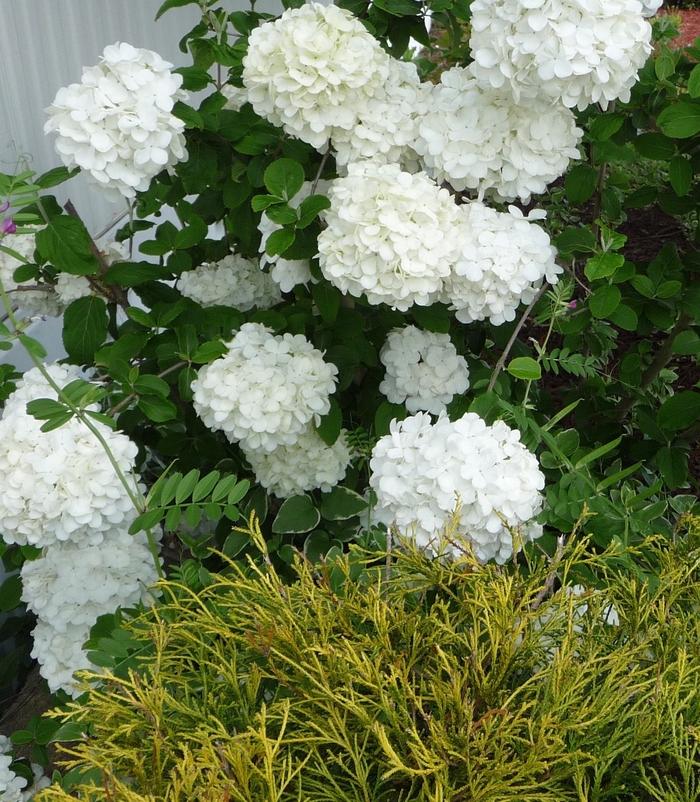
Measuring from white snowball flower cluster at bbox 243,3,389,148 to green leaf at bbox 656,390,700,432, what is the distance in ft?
3.20

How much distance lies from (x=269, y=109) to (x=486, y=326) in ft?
2.52

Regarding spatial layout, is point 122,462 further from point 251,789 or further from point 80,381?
point 251,789

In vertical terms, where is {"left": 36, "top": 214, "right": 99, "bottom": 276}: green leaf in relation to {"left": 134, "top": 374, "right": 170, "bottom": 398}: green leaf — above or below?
above

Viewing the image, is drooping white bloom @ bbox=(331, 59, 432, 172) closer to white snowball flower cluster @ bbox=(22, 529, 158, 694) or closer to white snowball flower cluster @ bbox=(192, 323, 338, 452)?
white snowball flower cluster @ bbox=(192, 323, 338, 452)

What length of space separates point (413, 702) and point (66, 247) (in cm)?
110

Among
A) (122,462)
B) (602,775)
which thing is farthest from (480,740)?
(122,462)

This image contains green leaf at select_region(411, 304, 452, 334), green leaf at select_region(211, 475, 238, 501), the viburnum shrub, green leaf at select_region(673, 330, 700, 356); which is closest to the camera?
the viburnum shrub

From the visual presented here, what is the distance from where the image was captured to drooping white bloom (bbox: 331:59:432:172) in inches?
62.2

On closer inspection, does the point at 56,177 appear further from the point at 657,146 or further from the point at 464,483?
the point at 657,146

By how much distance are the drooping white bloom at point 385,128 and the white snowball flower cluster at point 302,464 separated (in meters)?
0.57

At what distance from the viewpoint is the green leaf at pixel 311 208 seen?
4.99 feet

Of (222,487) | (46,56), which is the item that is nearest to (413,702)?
(222,487)

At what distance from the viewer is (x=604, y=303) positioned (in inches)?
69.3

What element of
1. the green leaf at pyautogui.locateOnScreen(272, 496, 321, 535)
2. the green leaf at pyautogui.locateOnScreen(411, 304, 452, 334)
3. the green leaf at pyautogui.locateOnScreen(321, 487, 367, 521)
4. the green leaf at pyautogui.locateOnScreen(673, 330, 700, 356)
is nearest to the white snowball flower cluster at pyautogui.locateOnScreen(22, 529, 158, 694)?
the green leaf at pyautogui.locateOnScreen(272, 496, 321, 535)
